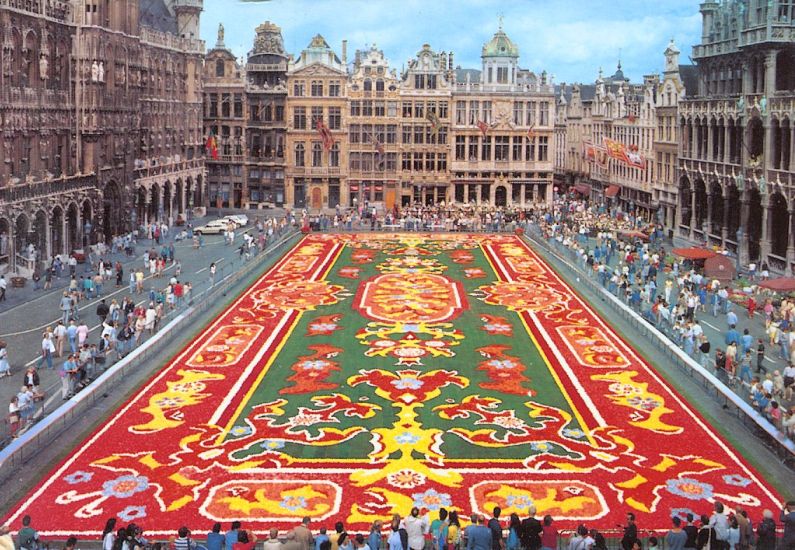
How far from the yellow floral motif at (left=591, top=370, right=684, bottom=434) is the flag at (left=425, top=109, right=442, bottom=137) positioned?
53.3 metres

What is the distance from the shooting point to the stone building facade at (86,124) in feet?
169

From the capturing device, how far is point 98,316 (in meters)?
40.5

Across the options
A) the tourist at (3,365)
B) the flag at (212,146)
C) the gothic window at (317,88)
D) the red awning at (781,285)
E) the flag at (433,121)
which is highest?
the gothic window at (317,88)

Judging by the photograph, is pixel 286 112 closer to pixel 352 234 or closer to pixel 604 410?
pixel 352 234

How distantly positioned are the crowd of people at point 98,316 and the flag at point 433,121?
24.2 metres

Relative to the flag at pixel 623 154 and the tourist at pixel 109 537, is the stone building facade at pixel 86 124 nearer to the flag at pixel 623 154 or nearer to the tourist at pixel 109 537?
the flag at pixel 623 154

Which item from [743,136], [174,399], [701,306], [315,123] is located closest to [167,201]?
[315,123]

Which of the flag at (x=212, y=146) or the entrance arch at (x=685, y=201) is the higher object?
the flag at (x=212, y=146)

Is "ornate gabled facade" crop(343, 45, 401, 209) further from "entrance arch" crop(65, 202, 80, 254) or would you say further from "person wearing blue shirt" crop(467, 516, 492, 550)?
"person wearing blue shirt" crop(467, 516, 492, 550)

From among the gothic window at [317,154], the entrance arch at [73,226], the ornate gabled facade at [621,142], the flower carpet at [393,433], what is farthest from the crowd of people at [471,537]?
the gothic window at [317,154]

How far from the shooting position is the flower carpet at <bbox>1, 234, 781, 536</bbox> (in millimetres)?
21203

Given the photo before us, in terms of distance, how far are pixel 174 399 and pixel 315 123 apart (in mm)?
62426

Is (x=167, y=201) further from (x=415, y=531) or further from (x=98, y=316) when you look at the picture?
(x=415, y=531)

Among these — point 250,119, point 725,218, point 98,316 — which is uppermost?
point 250,119
